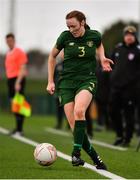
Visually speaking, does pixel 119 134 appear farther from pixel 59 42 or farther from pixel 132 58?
pixel 59 42

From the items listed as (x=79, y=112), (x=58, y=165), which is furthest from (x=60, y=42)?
(x=58, y=165)

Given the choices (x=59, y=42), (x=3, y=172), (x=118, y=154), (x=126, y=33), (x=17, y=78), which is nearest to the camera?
(x=3, y=172)

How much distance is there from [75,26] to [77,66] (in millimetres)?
535

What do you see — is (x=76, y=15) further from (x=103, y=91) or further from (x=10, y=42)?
(x=103, y=91)

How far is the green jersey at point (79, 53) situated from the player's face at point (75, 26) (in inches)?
3.2

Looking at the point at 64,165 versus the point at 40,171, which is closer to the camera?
the point at 40,171

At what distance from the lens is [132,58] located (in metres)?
14.6

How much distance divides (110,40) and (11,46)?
50898 mm

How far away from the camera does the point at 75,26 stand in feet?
33.0

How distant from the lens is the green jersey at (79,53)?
10219 mm

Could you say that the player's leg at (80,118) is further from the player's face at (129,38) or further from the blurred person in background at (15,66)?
the blurred person in background at (15,66)

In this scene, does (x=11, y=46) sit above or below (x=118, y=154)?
above

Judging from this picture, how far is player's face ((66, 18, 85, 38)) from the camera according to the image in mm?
10055

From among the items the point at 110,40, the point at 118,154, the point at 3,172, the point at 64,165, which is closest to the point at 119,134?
the point at 118,154
